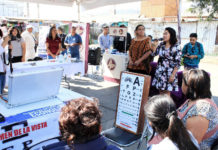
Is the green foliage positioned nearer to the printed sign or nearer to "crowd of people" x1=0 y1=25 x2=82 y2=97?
the printed sign

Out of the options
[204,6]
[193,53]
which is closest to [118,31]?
[193,53]

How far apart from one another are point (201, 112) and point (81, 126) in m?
0.96

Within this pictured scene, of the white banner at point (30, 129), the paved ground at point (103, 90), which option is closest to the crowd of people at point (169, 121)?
the white banner at point (30, 129)

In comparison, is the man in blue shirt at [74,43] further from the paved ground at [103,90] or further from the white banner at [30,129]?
the white banner at [30,129]

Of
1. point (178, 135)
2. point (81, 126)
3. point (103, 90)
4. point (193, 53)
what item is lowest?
point (103, 90)

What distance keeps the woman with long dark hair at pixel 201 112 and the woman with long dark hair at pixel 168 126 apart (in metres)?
0.22

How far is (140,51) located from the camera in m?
4.04

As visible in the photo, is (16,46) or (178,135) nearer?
(178,135)

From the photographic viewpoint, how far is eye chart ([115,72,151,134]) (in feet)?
8.31

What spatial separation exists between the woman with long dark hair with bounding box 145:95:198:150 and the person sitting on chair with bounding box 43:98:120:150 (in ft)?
1.31

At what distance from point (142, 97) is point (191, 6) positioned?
9864 millimetres

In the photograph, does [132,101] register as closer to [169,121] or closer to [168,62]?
[168,62]

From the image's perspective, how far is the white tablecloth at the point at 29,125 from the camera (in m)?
1.77

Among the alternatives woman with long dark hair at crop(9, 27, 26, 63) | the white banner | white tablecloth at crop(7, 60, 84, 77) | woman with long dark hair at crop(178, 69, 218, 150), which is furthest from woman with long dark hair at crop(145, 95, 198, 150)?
woman with long dark hair at crop(9, 27, 26, 63)
